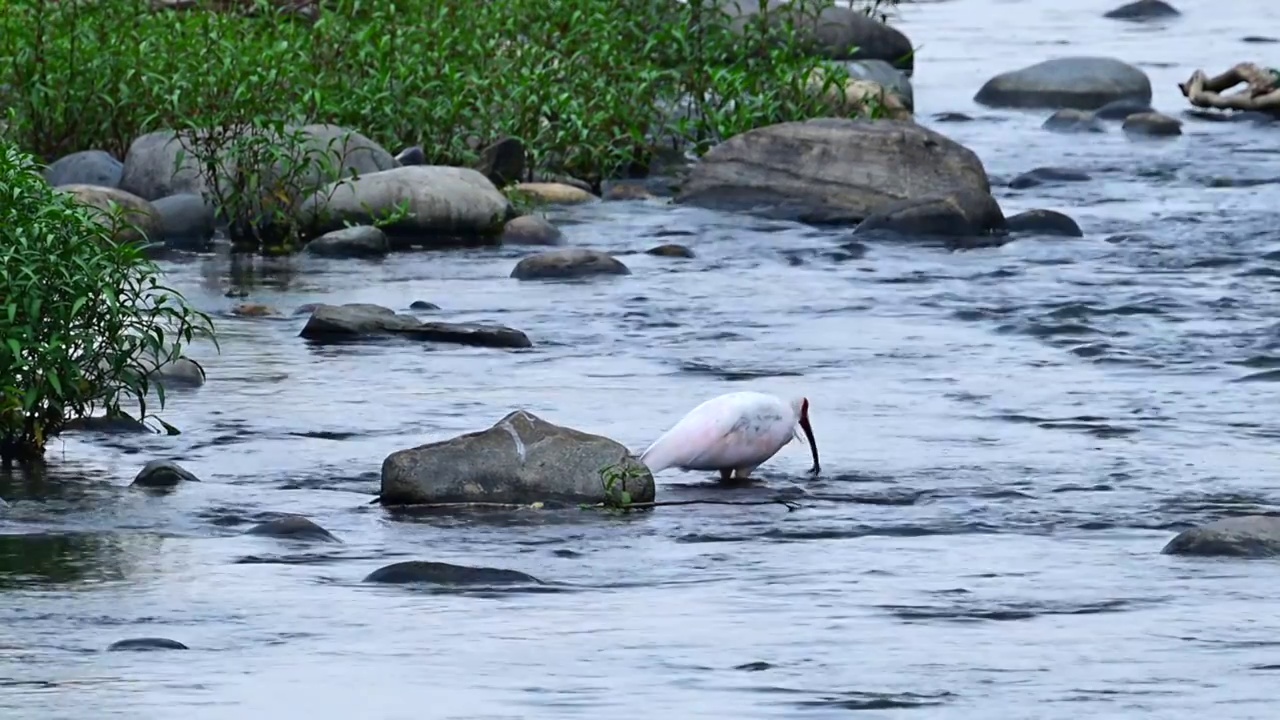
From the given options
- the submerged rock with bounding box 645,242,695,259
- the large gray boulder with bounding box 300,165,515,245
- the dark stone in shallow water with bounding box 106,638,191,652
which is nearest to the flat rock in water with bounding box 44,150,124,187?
the large gray boulder with bounding box 300,165,515,245

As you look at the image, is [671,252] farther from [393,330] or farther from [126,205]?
[393,330]

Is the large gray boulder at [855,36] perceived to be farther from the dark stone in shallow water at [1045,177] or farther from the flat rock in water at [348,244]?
the flat rock in water at [348,244]

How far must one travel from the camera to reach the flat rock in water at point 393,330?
1160cm

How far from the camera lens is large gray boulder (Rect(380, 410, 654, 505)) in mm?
8289

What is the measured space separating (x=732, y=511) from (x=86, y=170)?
7.29 meters

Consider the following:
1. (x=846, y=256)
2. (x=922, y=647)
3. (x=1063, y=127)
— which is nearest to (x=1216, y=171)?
(x=1063, y=127)

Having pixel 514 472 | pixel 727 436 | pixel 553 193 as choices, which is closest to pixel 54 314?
pixel 514 472

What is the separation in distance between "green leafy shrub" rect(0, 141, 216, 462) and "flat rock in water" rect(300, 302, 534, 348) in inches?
105

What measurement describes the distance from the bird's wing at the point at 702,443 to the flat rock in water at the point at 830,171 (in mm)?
6912

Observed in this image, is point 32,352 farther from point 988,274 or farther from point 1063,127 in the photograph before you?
point 1063,127

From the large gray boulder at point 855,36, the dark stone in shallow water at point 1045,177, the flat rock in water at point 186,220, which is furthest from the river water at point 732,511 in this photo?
the large gray boulder at point 855,36

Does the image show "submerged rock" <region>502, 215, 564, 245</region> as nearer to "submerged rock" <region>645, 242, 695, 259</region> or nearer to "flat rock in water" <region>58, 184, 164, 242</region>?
"submerged rock" <region>645, 242, 695, 259</region>

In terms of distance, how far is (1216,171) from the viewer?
17.8 meters

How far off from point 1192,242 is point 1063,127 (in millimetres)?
5650
